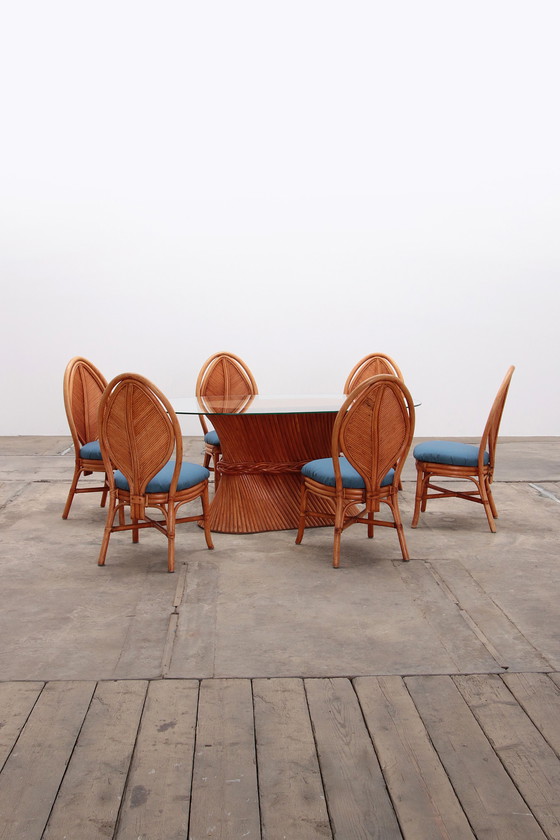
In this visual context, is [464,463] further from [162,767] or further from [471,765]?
[162,767]

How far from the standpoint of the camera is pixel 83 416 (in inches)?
167

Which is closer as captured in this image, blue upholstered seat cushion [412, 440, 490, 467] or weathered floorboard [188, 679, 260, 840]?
weathered floorboard [188, 679, 260, 840]

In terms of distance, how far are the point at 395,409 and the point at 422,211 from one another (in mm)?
4199

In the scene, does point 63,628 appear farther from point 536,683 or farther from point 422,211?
point 422,211

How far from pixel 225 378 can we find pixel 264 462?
136 cm

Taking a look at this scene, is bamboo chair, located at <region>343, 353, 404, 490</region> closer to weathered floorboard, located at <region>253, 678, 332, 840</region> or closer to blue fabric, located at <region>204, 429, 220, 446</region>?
blue fabric, located at <region>204, 429, 220, 446</region>

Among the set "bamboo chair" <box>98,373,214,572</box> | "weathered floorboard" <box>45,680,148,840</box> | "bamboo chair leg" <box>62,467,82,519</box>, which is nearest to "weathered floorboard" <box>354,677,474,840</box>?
"weathered floorboard" <box>45,680,148,840</box>

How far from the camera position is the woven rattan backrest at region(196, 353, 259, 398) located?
17.1ft

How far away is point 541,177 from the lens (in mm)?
7074

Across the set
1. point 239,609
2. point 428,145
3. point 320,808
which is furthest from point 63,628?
point 428,145

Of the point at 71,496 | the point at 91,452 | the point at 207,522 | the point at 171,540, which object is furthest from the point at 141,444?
the point at 71,496

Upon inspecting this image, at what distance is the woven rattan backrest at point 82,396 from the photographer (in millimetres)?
4008

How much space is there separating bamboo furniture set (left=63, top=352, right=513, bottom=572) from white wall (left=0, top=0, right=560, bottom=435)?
7.08 feet

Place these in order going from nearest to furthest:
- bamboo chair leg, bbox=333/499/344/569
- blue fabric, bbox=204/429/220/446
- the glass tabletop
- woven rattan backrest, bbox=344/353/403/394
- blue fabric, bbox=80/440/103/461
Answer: bamboo chair leg, bbox=333/499/344/569 → the glass tabletop → blue fabric, bbox=80/440/103/461 → blue fabric, bbox=204/429/220/446 → woven rattan backrest, bbox=344/353/403/394
